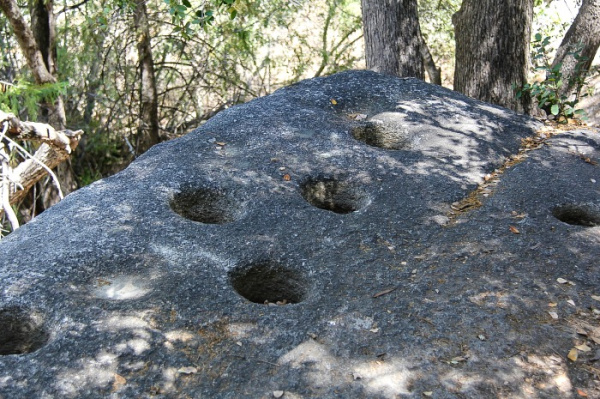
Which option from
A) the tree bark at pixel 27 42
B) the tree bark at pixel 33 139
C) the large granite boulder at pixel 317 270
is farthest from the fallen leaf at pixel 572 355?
the tree bark at pixel 27 42

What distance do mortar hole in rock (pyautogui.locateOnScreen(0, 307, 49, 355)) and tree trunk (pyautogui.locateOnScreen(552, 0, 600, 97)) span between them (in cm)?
618

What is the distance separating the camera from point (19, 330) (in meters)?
3.40

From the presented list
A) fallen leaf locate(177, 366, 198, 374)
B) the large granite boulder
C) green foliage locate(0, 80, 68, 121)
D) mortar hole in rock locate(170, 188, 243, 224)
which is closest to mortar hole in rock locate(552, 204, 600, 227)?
the large granite boulder

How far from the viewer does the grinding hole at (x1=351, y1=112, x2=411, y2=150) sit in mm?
5551

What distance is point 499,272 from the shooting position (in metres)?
3.77

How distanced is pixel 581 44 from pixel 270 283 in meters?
5.37

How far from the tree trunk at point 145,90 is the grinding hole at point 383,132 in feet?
17.7

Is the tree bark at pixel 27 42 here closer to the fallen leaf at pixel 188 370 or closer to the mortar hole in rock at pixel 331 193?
the mortar hole in rock at pixel 331 193

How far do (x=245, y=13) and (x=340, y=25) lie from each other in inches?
101

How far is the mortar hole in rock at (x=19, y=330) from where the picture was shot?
3361 mm

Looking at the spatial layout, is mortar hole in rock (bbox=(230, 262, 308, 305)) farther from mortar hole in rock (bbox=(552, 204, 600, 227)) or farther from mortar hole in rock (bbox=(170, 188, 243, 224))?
mortar hole in rock (bbox=(552, 204, 600, 227))

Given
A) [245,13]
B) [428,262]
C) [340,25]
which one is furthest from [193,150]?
[340,25]

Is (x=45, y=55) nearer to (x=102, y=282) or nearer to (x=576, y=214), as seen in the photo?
(x=102, y=282)

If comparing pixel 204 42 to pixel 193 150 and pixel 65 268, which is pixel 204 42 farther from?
pixel 65 268
